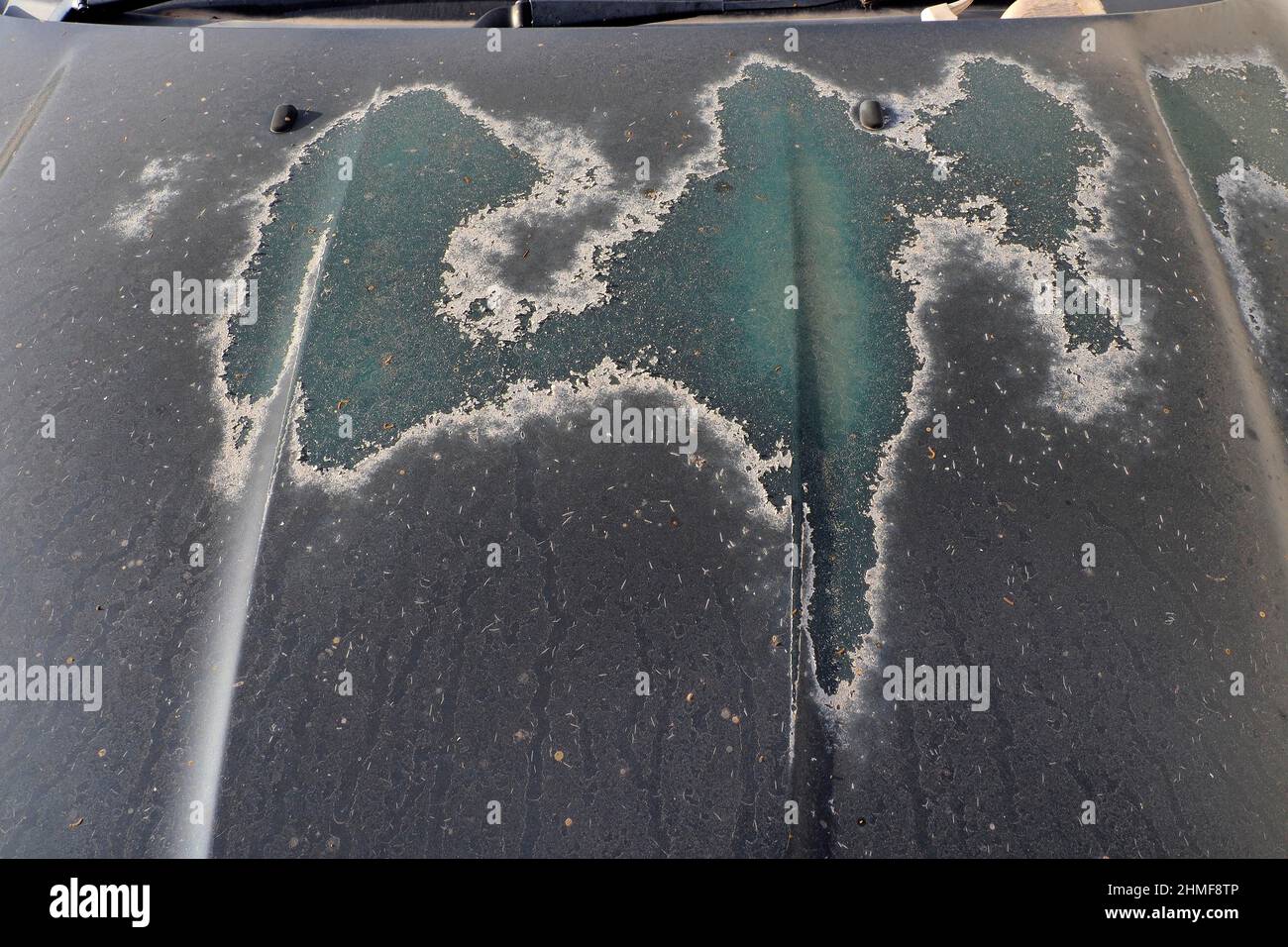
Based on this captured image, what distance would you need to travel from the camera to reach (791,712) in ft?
4.00

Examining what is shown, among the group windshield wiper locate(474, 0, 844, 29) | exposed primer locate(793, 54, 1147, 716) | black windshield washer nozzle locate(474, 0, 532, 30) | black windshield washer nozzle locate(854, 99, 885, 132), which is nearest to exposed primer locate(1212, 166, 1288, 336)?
exposed primer locate(793, 54, 1147, 716)

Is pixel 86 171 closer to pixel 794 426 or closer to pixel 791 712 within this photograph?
pixel 794 426

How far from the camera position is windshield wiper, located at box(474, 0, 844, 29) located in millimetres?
2252

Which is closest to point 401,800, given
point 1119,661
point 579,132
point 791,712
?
point 791,712

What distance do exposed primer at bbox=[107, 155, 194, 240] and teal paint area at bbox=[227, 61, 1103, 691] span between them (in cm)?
28

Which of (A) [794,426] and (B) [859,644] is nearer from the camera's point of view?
(B) [859,644]

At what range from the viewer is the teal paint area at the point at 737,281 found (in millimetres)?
1471

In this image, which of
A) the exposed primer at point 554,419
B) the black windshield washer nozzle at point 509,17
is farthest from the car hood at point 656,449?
the black windshield washer nozzle at point 509,17

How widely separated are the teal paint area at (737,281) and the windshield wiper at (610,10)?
43 cm

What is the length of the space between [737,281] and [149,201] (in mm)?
1366
